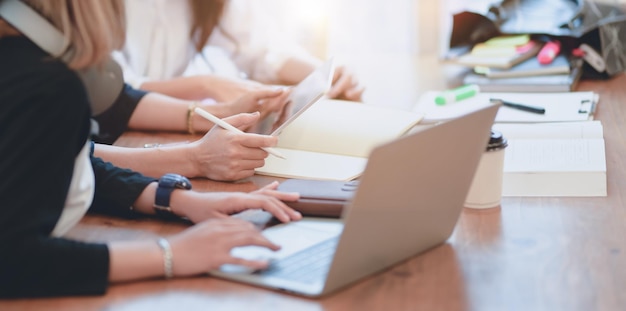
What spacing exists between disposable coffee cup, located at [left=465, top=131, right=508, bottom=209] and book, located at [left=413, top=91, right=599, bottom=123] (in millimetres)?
398

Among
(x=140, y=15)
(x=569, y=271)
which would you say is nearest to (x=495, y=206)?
(x=569, y=271)

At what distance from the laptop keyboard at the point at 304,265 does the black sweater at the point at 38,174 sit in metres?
0.21

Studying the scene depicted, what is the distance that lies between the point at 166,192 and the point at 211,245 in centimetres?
22

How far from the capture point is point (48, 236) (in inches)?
46.1

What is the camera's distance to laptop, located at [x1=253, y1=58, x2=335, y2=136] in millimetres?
1545

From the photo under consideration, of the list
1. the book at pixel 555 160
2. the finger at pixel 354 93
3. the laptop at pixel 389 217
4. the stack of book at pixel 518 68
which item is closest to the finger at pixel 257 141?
the laptop at pixel 389 217

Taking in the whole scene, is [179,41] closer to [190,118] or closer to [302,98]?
[190,118]

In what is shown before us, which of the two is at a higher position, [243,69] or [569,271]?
[569,271]

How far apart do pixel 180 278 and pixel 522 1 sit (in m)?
1.65

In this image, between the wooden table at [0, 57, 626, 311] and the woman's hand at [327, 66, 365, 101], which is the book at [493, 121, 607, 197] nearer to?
the wooden table at [0, 57, 626, 311]

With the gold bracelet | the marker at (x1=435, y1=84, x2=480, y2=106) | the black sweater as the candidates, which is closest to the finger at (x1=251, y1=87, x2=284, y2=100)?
the gold bracelet

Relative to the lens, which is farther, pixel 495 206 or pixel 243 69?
pixel 243 69

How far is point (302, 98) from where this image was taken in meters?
1.69

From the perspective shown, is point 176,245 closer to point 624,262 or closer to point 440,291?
point 440,291
